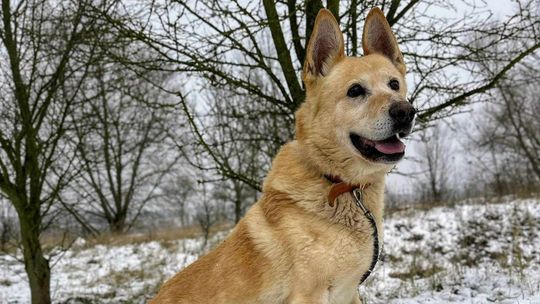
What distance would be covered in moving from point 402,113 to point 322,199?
63 centimetres


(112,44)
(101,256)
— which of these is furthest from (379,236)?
(101,256)

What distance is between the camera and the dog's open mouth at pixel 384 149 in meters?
2.44

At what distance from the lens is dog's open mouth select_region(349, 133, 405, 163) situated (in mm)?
2439

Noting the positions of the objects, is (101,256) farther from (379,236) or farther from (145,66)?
(379,236)

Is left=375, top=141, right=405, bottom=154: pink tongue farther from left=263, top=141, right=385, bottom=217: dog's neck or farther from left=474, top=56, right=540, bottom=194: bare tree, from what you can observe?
left=474, top=56, right=540, bottom=194: bare tree

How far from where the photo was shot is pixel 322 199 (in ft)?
8.18

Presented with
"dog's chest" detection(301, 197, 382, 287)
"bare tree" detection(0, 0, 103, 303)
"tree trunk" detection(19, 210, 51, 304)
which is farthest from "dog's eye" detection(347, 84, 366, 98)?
"tree trunk" detection(19, 210, 51, 304)

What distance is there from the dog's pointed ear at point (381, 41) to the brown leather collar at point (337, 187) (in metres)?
0.91

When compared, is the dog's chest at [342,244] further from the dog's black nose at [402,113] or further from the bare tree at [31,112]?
the bare tree at [31,112]

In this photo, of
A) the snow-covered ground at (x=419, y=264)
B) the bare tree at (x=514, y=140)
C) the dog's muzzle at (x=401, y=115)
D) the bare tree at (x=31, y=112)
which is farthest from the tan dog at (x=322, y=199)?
the bare tree at (x=514, y=140)

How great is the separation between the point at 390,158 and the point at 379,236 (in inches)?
17.3

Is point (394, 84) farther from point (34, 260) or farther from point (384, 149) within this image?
point (34, 260)

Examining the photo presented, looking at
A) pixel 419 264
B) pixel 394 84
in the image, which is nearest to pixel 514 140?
pixel 419 264

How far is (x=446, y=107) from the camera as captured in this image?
13.9 ft
